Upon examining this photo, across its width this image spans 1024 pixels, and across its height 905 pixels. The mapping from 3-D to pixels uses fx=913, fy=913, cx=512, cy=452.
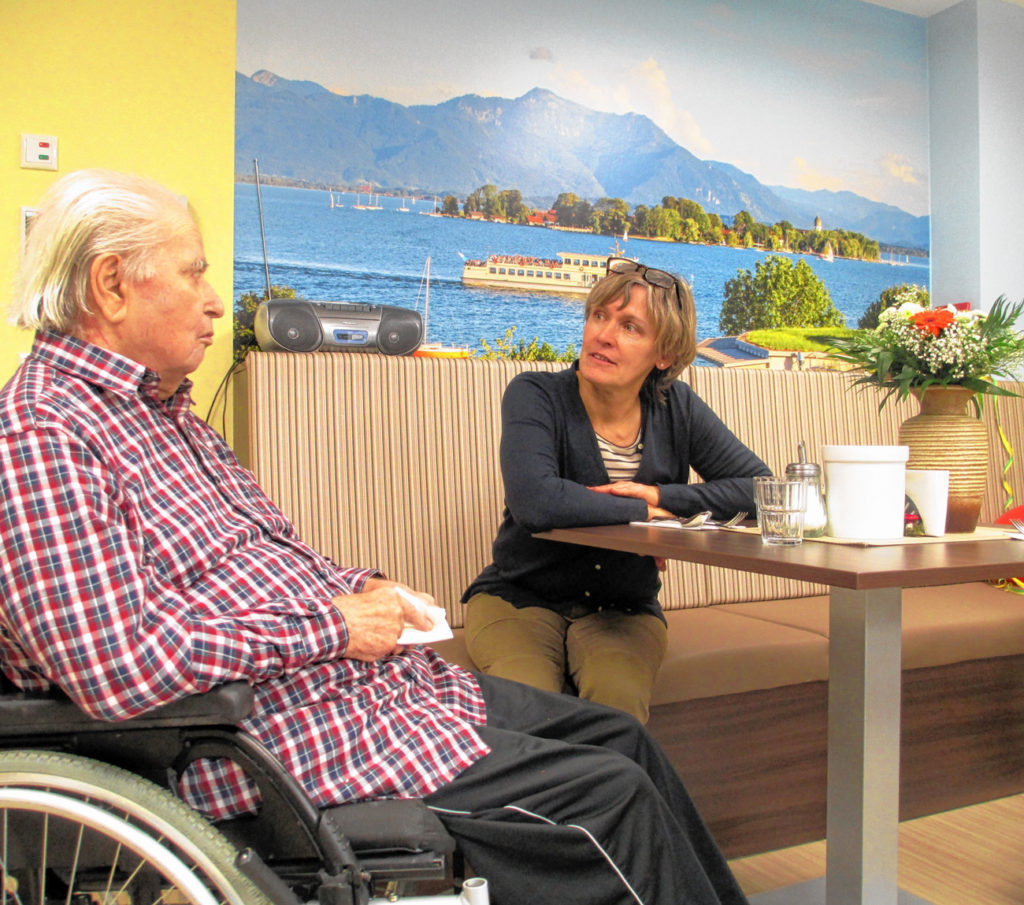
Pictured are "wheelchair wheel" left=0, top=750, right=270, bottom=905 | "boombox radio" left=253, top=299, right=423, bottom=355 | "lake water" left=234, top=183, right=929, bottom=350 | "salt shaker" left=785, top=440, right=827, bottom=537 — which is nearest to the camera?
"wheelchair wheel" left=0, top=750, right=270, bottom=905

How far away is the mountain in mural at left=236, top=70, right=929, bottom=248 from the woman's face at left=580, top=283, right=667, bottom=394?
Answer: 6.25 feet

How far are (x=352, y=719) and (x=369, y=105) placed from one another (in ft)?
9.92

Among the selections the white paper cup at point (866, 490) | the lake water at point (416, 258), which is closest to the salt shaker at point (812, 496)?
the white paper cup at point (866, 490)

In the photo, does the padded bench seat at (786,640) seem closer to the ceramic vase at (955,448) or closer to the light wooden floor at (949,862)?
the light wooden floor at (949,862)

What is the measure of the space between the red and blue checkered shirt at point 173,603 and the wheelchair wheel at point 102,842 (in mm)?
65

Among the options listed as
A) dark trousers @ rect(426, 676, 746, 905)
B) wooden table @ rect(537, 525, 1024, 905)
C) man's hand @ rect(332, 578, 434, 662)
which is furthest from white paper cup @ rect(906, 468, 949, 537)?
man's hand @ rect(332, 578, 434, 662)

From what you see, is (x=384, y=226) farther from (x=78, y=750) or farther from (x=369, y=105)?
(x=78, y=750)

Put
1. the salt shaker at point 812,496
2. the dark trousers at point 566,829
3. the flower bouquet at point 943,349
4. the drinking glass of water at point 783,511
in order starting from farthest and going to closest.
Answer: the flower bouquet at point 943,349 → the salt shaker at point 812,496 → the drinking glass of water at point 783,511 → the dark trousers at point 566,829

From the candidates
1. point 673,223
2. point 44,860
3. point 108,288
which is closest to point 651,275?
point 108,288

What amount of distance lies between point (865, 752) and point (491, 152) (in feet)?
10.0

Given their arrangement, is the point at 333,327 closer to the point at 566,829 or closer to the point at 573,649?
the point at 573,649

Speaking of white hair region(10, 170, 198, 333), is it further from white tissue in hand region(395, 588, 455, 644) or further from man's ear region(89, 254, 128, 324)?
white tissue in hand region(395, 588, 455, 644)

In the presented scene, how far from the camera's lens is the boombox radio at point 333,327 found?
245cm

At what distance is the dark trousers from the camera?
973mm
